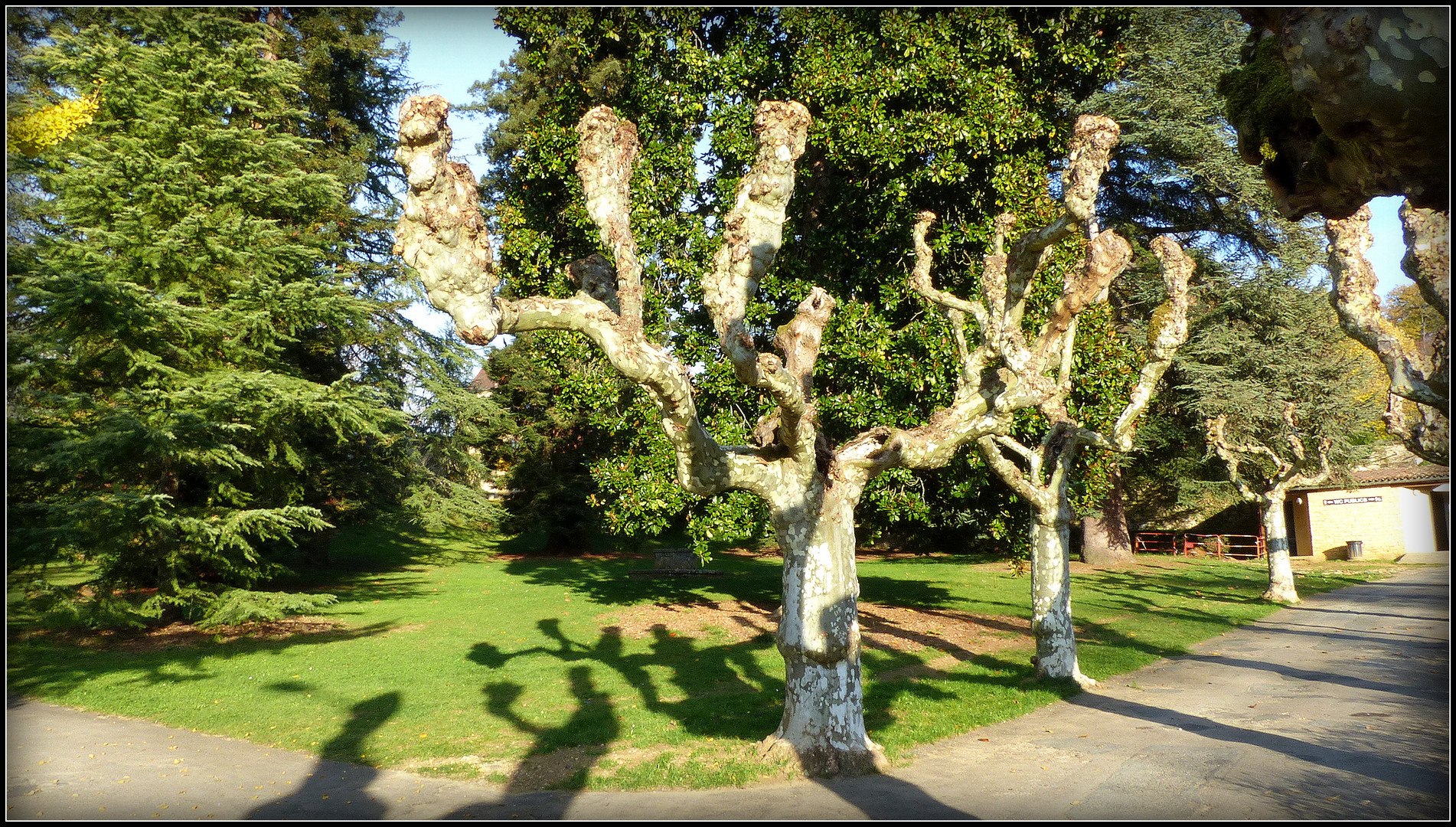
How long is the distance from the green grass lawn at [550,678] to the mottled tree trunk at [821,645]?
1.69 ft

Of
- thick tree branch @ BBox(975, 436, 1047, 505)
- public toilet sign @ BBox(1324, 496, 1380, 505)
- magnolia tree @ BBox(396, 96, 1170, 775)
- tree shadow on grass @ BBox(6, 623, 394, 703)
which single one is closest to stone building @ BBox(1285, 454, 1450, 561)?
public toilet sign @ BBox(1324, 496, 1380, 505)

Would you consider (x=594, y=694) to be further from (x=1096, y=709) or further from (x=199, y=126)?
(x=199, y=126)

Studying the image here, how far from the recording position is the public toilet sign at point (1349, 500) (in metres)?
29.1

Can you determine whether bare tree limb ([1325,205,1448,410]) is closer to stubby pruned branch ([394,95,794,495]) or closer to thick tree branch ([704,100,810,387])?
thick tree branch ([704,100,810,387])

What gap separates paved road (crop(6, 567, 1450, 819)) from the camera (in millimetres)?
5742

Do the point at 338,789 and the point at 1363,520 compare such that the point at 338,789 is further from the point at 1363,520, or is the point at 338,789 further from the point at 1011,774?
the point at 1363,520

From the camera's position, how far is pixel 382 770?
22.7 ft

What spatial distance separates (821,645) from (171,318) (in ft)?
42.4

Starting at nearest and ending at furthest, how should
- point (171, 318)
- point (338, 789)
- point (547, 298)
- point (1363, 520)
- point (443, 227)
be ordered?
point (443, 227) → point (547, 298) → point (338, 789) → point (171, 318) → point (1363, 520)

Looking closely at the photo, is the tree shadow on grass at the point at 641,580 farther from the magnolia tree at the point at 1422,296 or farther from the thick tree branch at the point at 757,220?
the thick tree branch at the point at 757,220

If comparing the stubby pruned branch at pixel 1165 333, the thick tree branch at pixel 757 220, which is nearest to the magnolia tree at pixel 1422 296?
the stubby pruned branch at pixel 1165 333

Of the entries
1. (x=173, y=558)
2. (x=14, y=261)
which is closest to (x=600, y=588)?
(x=173, y=558)

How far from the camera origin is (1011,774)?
652cm

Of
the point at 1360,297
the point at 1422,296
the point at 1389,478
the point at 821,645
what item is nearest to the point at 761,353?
Result: the point at 821,645
